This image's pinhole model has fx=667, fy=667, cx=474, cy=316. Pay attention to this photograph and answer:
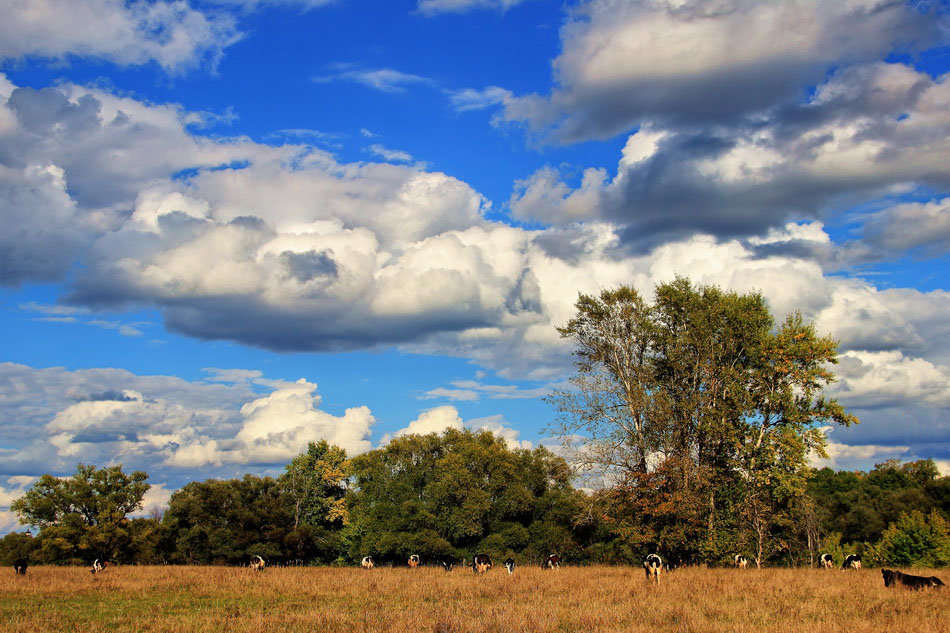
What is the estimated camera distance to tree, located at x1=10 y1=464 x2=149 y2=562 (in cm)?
5819

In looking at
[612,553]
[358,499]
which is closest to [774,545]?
[612,553]

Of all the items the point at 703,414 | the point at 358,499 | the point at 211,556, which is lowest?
the point at 211,556

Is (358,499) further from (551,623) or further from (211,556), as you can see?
(551,623)

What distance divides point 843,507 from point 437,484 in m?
69.5

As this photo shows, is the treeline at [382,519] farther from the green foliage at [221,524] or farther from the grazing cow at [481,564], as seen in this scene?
the grazing cow at [481,564]

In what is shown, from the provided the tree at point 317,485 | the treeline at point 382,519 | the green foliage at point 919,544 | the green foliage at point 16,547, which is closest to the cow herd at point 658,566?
the treeline at point 382,519

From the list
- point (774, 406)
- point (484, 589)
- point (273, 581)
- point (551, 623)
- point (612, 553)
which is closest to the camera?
point (551, 623)

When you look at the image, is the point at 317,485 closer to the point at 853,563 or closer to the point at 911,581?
the point at 853,563

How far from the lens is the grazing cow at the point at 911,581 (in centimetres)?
2532

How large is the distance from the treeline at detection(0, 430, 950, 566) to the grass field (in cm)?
1827

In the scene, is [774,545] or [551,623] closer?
[551,623]

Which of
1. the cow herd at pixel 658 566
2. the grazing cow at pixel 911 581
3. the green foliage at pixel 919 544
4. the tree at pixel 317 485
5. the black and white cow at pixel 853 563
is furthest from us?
the tree at pixel 317 485

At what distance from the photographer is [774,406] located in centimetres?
4116

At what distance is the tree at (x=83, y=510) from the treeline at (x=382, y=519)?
10cm
